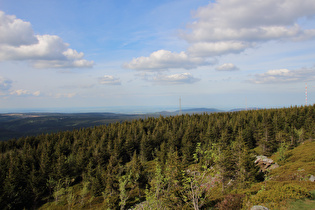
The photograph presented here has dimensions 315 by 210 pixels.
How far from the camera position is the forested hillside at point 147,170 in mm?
18203

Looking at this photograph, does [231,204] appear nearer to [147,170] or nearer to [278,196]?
[278,196]

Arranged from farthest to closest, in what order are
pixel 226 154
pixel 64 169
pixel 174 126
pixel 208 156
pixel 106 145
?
pixel 174 126
pixel 106 145
pixel 64 169
pixel 226 154
pixel 208 156

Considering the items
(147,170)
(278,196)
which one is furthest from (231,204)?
(147,170)

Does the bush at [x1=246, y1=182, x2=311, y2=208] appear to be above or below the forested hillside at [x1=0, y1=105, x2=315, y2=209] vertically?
above

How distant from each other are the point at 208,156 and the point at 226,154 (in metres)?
39.8

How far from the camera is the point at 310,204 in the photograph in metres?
16.4

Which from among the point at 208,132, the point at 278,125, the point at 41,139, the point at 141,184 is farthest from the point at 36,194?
the point at 278,125

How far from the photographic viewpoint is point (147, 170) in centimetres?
7162

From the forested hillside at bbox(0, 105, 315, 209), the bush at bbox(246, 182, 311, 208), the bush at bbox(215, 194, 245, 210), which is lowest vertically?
the forested hillside at bbox(0, 105, 315, 209)

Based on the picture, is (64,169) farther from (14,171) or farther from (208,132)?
(208,132)

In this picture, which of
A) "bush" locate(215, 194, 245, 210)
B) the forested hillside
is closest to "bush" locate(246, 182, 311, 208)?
the forested hillside

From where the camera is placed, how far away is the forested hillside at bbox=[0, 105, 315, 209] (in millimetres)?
18203

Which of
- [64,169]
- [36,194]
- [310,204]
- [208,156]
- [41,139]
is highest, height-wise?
[208,156]

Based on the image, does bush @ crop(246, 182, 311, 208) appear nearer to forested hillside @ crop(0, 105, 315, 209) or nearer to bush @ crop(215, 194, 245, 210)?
forested hillside @ crop(0, 105, 315, 209)
